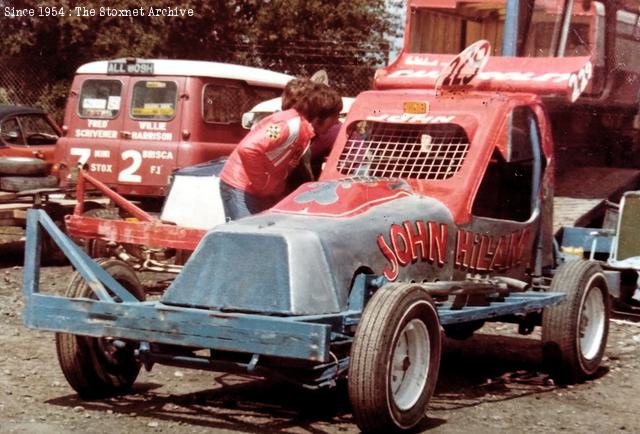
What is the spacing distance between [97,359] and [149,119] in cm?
764

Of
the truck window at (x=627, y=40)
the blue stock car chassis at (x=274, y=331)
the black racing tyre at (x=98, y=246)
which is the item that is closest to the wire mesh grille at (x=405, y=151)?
the blue stock car chassis at (x=274, y=331)

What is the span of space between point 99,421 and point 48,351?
212 centimetres

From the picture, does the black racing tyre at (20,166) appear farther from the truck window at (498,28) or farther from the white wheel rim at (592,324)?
the white wheel rim at (592,324)

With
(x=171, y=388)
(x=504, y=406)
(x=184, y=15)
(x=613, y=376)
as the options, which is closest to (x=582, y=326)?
(x=613, y=376)

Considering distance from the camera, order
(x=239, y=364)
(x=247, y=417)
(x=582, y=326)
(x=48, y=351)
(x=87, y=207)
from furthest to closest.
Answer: (x=87, y=207)
(x=48, y=351)
(x=582, y=326)
(x=247, y=417)
(x=239, y=364)

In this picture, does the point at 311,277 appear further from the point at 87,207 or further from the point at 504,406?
the point at 87,207

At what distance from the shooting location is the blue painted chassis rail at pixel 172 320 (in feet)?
18.7

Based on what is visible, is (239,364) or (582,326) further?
(582,326)

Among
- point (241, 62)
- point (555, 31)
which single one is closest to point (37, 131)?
point (555, 31)

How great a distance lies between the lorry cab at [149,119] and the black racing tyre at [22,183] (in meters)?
0.83

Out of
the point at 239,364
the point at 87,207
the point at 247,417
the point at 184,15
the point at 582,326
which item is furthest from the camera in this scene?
the point at 184,15

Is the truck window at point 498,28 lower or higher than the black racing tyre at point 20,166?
higher

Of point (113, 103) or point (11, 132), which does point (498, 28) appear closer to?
point (113, 103)

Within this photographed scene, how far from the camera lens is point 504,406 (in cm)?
699
